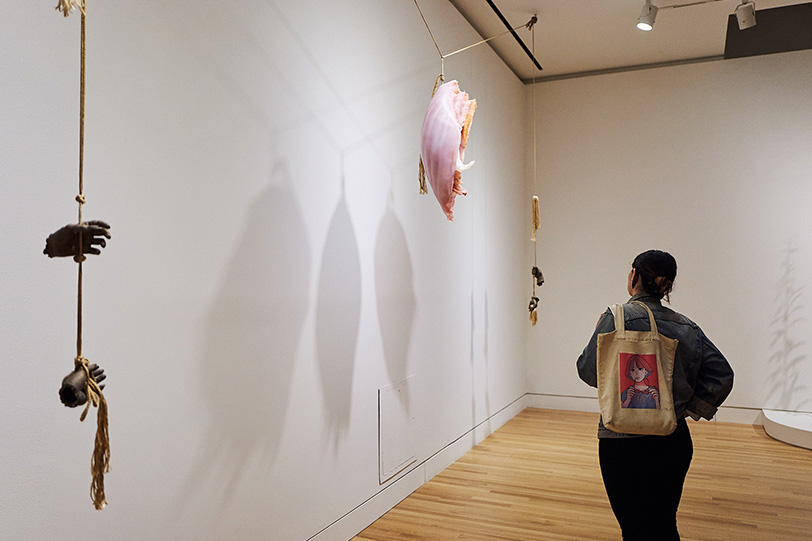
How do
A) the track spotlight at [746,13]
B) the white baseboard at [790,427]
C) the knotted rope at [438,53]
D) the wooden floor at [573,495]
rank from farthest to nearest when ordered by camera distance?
the white baseboard at [790,427] → the track spotlight at [746,13] → the wooden floor at [573,495] → the knotted rope at [438,53]

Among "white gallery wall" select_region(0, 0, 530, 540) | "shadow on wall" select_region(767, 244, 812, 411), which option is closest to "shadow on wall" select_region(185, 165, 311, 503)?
"white gallery wall" select_region(0, 0, 530, 540)

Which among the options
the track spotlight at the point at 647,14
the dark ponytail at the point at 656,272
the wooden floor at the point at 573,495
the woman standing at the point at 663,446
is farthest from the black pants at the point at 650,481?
the track spotlight at the point at 647,14

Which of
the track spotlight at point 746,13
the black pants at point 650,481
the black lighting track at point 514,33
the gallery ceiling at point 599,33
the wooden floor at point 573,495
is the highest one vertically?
the gallery ceiling at point 599,33

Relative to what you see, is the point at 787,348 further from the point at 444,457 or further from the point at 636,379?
the point at 636,379

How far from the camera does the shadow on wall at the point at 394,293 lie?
341 centimetres

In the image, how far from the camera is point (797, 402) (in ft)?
17.3

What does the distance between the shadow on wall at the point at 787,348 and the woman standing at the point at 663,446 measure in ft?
12.2

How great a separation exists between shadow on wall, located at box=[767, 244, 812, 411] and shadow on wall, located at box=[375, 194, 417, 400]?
10.9 feet

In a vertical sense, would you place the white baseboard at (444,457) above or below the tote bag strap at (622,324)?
below

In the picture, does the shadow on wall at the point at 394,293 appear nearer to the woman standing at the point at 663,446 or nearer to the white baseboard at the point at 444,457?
the white baseboard at the point at 444,457

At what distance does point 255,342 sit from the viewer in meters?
2.43

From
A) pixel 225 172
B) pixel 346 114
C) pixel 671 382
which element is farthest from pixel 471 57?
pixel 671 382

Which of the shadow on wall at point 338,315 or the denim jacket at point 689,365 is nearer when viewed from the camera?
the denim jacket at point 689,365

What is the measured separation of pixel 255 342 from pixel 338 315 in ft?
2.00
